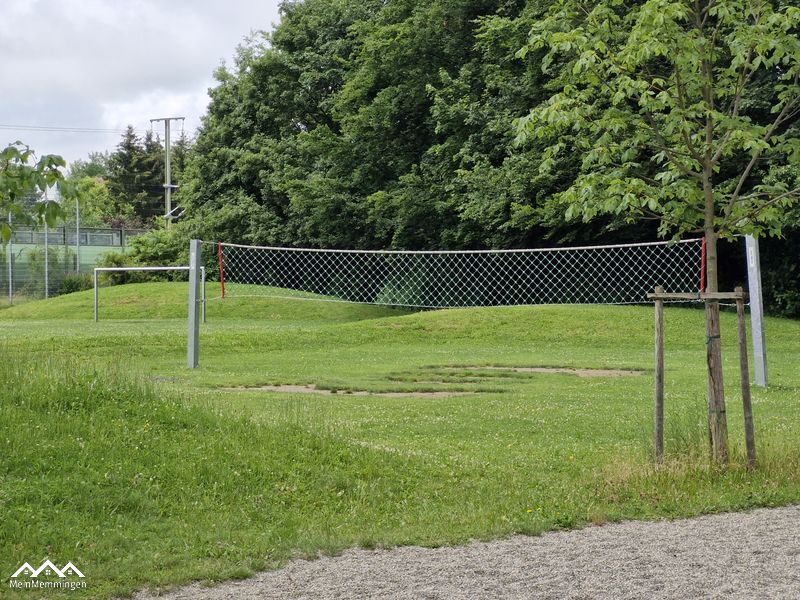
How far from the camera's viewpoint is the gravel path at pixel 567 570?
490cm

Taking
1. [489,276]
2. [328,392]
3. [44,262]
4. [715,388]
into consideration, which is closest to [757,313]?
[328,392]

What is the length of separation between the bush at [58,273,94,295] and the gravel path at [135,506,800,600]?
122 ft

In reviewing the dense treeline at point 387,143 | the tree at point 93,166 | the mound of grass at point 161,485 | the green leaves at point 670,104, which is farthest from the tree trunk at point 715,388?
the tree at point 93,166

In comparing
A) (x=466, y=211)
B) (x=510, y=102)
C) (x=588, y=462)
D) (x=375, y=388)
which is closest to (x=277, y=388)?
(x=375, y=388)

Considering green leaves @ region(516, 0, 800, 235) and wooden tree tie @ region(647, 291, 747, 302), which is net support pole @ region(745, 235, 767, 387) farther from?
wooden tree tie @ region(647, 291, 747, 302)

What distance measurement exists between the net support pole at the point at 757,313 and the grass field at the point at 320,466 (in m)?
0.45

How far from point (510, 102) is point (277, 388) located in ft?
71.5

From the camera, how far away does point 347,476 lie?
7.61 m

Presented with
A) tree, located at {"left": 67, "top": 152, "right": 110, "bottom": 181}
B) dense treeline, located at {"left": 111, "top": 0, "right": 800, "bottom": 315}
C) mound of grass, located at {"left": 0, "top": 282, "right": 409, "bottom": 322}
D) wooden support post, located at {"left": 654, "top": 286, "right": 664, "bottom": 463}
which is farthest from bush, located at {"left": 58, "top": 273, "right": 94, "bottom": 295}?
tree, located at {"left": 67, "top": 152, "right": 110, "bottom": 181}

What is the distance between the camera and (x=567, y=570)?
5.25 meters

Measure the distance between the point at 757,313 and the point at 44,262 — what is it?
3375 centimetres

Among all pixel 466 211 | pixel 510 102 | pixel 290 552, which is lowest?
pixel 290 552

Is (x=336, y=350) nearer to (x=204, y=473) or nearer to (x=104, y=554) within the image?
(x=204, y=473)

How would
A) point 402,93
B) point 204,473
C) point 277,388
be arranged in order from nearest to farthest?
point 204,473 → point 277,388 → point 402,93
